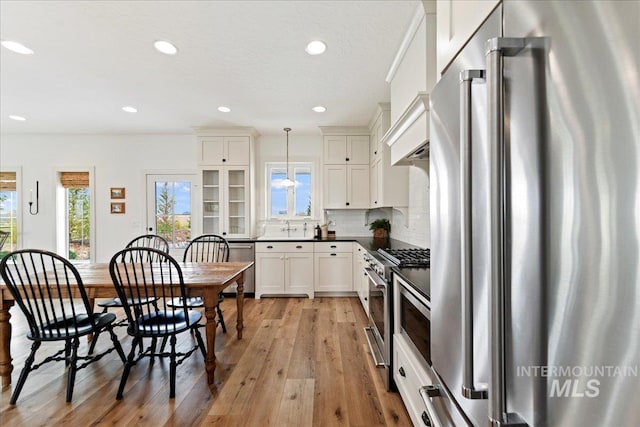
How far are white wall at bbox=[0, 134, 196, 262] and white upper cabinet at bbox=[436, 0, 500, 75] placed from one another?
4653 mm

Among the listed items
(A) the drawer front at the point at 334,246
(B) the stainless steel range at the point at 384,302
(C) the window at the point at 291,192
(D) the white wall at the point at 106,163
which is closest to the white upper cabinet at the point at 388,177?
(A) the drawer front at the point at 334,246

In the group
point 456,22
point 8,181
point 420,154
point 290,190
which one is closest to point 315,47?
point 420,154

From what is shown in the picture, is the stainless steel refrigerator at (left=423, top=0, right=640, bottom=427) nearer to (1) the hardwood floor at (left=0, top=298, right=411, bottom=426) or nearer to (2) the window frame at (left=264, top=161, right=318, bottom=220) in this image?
(1) the hardwood floor at (left=0, top=298, right=411, bottom=426)

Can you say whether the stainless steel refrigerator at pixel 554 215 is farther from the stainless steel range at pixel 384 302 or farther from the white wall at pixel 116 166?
the white wall at pixel 116 166

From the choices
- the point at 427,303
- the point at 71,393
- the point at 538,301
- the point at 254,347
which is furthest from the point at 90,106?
the point at 538,301

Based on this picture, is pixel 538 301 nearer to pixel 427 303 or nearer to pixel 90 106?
pixel 427 303

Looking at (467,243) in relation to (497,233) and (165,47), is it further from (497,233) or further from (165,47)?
(165,47)

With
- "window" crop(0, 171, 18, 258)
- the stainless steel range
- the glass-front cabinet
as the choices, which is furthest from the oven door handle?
"window" crop(0, 171, 18, 258)

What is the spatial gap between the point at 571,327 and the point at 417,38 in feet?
6.81

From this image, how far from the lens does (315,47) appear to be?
2.34 metres

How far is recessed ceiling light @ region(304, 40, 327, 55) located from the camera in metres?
2.29

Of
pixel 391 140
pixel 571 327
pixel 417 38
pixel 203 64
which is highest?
pixel 203 64

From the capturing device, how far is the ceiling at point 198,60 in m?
1.95

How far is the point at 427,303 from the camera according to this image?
129 centimetres
